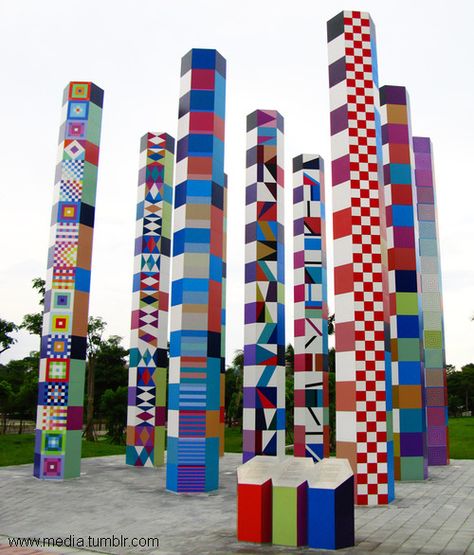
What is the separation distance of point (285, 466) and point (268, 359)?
4.63 metres

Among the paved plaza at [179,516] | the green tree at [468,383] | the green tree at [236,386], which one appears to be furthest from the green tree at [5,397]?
the green tree at [468,383]

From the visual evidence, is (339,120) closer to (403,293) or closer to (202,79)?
(202,79)

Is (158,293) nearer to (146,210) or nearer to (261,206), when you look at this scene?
(146,210)

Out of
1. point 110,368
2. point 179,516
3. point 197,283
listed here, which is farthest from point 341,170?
point 110,368

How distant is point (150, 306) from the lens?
13.5 metres

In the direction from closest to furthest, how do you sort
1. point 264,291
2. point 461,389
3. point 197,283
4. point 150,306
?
point 197,283
point 264,291
point 150,306
point 461,389

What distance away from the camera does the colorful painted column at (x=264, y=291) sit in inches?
432

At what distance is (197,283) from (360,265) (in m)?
2.84

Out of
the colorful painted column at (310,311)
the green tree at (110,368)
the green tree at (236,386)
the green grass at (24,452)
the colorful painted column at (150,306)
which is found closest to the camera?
the colorful painted column at (150,306)

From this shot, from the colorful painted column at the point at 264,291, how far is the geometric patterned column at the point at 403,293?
2.19 m

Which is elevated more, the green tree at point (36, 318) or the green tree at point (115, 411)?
the green tree at point (36, 318)

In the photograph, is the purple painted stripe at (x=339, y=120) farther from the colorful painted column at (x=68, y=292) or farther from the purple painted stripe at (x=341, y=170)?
the colorful painted column at (x=68, y=292)

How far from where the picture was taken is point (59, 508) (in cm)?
797

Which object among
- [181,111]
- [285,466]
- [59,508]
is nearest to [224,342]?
[181,111]
